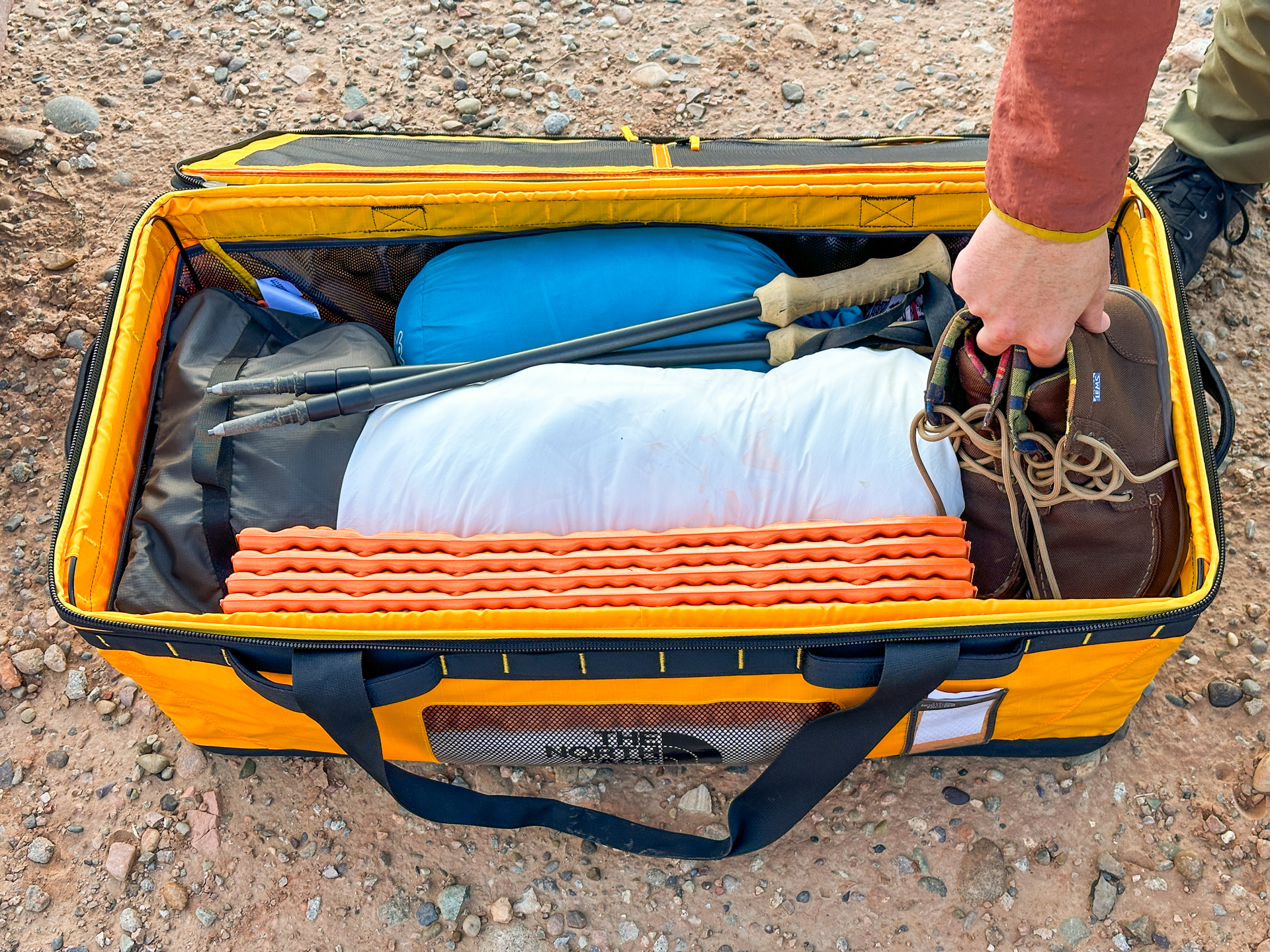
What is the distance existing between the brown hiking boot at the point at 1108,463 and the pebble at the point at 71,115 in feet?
10.1

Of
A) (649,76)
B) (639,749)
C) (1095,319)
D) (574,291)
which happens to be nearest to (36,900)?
(639,749)

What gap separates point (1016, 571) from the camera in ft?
5.74

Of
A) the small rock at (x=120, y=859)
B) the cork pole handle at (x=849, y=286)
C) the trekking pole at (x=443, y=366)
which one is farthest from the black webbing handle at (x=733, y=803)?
the cork pole handle at (x=849, y=286)

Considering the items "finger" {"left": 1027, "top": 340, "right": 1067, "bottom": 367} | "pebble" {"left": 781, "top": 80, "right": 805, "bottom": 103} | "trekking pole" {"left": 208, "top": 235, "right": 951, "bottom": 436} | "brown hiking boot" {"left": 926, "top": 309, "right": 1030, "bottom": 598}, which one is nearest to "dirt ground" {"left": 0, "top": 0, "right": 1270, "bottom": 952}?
"brown hiking boot" {"left": 926, "top": 309, "right": 1030, "bottom": 598}

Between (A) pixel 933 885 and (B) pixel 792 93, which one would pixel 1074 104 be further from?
(B) pixel 792 93

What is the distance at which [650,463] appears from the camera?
171 centimetres

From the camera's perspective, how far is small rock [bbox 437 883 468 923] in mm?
1825

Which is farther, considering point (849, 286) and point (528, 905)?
point (849, 286)

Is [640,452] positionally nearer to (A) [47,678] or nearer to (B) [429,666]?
(B) [429,666]

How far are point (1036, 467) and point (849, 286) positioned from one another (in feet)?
1.92

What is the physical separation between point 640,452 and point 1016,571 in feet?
2.52

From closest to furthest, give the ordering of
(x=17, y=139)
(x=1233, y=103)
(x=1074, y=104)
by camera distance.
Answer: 1. (x=1074, y=104)
2. (x=1233, y=103)
3. (x=17, y=139)

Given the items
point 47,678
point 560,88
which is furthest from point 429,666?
point 560,88

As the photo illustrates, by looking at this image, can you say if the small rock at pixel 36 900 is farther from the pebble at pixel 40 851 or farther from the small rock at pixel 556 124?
the small rock at pixel 556 124
